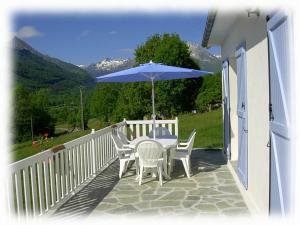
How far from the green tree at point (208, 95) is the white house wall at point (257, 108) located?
2321 centimetres

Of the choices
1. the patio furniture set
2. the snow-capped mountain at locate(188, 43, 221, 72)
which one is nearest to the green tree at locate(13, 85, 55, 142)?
the snow-capped mountain at locate(188, 43, 221, 72)

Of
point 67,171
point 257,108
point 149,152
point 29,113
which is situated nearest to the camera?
point 257,108

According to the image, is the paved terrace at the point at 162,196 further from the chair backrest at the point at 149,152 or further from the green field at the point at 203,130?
the green field at the point at 203,130

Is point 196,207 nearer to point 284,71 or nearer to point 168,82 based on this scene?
point 284,71

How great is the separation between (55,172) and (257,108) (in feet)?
9.69

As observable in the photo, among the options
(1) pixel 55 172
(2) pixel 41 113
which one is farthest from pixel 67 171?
(2) pixel 41 113

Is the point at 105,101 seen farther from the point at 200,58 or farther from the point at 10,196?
the point at 10,196

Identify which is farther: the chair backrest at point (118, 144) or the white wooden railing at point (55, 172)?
the chair backrest at point (118, 144)

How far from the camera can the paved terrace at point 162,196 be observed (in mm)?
4535

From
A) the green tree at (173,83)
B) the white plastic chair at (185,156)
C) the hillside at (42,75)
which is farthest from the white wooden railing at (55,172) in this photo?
the hillside at (42,75)

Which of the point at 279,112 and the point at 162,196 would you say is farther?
the point at 162,196

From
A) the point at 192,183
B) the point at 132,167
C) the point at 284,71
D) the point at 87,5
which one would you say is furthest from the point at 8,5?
the point at 132,167

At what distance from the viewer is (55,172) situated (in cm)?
480

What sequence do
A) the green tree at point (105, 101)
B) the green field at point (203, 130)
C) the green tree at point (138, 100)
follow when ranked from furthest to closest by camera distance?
1. the green tree at point (105, 101)
2. the green tree at point (138, 100)
3. the green field at point (203, 130)
